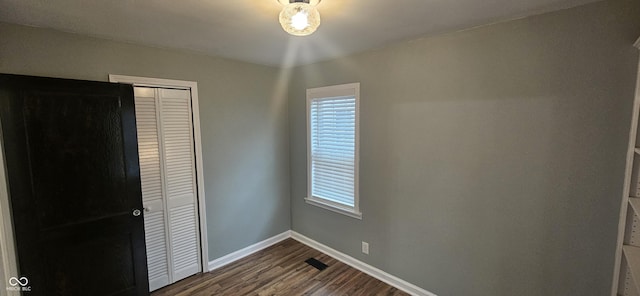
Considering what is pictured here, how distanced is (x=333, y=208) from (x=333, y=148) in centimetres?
72

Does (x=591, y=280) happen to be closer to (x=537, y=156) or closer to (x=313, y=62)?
(x=537, y=156)

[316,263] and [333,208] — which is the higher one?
[333,208]

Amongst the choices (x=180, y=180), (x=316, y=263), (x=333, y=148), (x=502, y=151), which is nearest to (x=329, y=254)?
(x=316, y=263)

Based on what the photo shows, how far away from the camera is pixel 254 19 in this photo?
1.74 metres

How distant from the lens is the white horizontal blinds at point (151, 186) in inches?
90.0

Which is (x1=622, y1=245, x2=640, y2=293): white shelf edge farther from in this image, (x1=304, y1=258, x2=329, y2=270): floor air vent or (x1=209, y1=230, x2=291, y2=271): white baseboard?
(x1=209, y1=230, x2=291, y2=271): white baseboard

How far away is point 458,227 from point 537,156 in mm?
789

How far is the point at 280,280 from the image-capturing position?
267 centimetres

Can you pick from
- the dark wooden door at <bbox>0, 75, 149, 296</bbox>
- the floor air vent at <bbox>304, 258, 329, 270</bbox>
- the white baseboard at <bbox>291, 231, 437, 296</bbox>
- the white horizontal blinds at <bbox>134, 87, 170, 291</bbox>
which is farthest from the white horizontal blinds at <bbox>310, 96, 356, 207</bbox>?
the dark wooden door at <bbox>0, 75, 149, 296</bbox>

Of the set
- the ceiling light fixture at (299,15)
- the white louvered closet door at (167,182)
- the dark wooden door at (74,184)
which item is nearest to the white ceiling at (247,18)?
the ceiling light fixture at (299,15)

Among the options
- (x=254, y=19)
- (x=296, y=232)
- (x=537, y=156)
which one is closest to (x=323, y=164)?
(x=296, y=232)

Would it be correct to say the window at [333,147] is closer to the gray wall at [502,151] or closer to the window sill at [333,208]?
the window sill at [333,208]

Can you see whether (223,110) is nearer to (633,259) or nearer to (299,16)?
A: (299,16)

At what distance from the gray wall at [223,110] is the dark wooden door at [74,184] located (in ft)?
0.76
